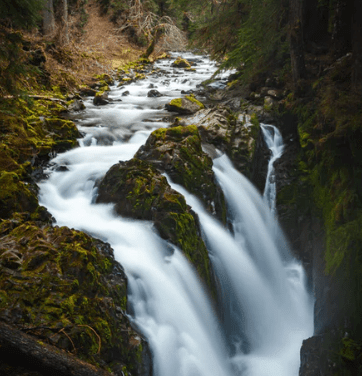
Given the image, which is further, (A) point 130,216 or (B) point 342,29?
(B) point 342,29

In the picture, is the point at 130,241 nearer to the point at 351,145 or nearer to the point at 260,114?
the point at 351,145

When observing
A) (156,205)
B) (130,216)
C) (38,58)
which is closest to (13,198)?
(130,216)

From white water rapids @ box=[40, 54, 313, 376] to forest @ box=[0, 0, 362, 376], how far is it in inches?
10.4

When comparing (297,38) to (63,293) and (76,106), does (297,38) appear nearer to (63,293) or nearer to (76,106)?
(76,106)

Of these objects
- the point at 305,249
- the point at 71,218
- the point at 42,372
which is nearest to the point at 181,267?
the point at 71,218

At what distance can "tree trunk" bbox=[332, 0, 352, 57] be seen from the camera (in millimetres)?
8039

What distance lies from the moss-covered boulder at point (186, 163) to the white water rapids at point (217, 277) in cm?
28

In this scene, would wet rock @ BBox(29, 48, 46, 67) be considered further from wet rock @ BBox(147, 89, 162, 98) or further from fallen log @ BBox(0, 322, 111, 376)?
fallen log @ BBox(0, 322, 111, 376)

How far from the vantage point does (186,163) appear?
21.6 ft

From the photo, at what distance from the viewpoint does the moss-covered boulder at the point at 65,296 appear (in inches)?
102

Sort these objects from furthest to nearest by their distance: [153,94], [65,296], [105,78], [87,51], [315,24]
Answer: [87,51] < [105,78] < [153,94] < [315,24] < [65,296]

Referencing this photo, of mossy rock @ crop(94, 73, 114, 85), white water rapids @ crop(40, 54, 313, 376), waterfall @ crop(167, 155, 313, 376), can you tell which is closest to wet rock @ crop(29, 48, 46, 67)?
mossy rock @ crop(94, 73, 114, 85)

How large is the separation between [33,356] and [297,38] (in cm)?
910

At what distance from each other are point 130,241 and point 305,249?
4.22 m
